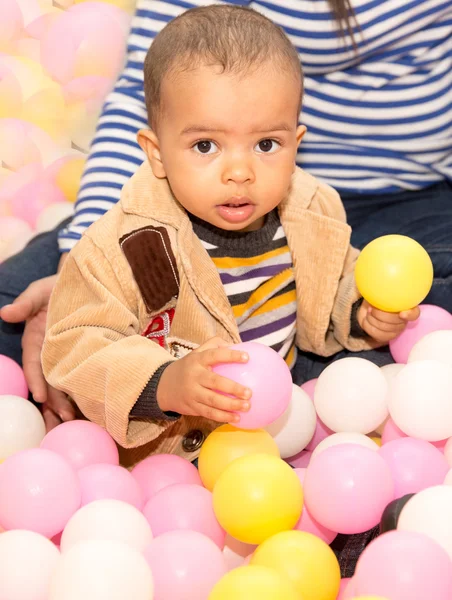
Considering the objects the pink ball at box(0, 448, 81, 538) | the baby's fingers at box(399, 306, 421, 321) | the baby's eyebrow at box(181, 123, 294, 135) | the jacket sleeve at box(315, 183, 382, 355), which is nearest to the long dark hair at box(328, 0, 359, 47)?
the jacket sleeve at box(315, 183, 382, 355)

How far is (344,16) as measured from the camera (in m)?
1.40

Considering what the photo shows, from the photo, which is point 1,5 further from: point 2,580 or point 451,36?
point 2,580

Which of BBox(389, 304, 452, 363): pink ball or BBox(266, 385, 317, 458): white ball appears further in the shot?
BBox(389, 304, 452, 363): pink ball

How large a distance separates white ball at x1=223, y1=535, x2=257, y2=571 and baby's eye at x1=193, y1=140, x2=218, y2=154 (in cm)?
48

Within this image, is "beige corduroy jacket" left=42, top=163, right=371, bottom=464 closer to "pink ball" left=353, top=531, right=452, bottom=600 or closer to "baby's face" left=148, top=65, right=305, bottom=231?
"baby's face" left=148, top=65, right=305, bottom=231

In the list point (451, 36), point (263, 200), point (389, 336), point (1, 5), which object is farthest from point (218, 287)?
point (1, 5)

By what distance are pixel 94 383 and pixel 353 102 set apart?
696mm

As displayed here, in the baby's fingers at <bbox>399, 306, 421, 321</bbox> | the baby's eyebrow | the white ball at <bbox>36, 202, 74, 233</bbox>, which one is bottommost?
the white ball at <bbox>36, 202, 74, 233</bbox>

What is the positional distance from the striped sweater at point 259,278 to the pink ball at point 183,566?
1.37 feet

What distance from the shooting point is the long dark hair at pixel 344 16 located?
139cm

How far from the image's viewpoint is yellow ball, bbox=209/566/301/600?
0.80 metres

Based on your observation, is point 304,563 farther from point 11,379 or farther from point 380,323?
point 11,379

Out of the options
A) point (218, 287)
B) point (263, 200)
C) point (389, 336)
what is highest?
point (263, 200)

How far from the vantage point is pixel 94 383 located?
1.11 m
